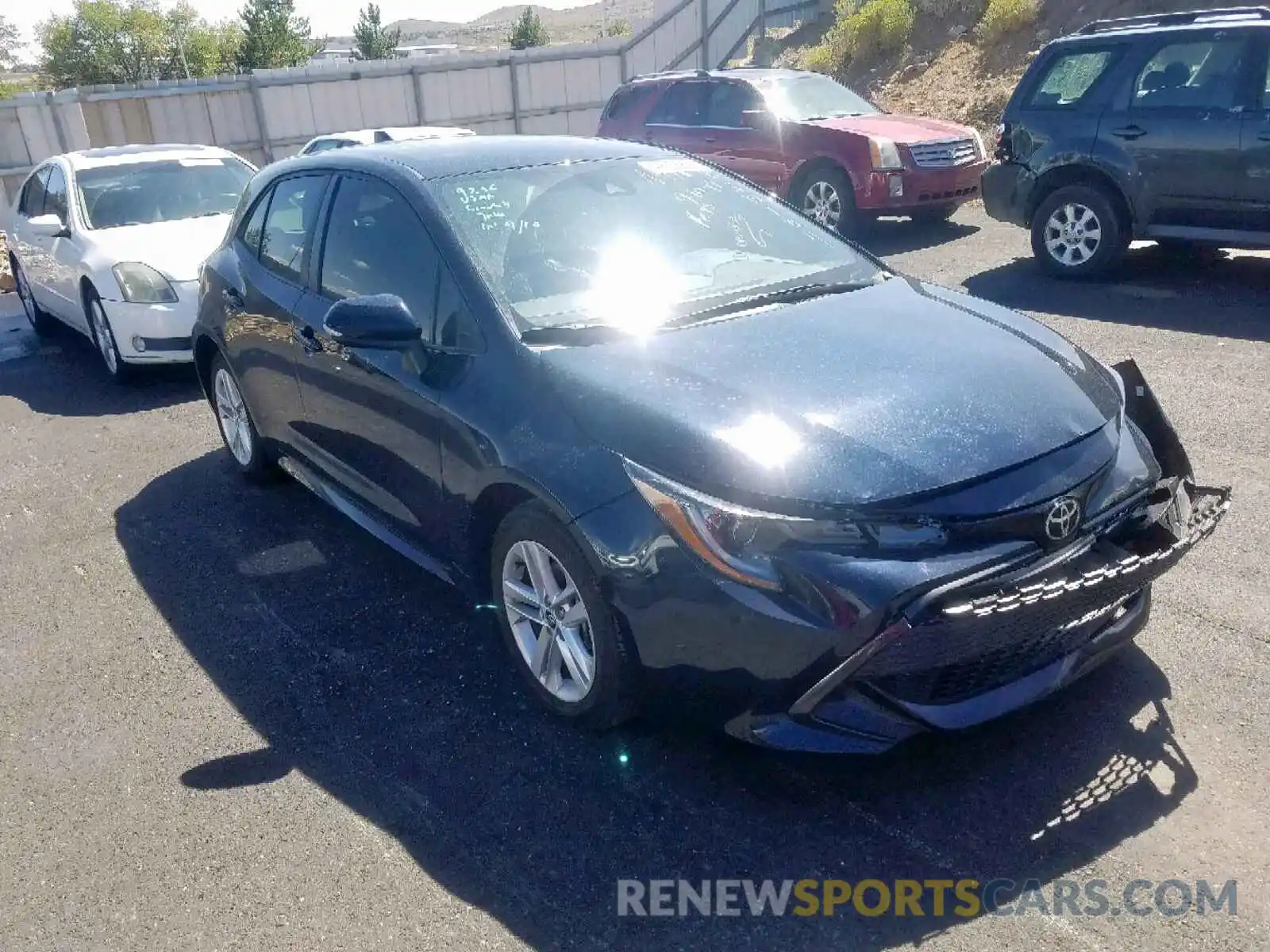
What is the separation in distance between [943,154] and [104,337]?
25.8ft

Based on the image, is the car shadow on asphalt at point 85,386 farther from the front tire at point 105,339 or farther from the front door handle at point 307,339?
the front door handle at point 307,339

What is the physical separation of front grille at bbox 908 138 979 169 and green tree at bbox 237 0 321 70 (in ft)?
138

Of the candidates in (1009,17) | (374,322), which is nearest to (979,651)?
(374,322)

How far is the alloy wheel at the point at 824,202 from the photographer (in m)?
11.1

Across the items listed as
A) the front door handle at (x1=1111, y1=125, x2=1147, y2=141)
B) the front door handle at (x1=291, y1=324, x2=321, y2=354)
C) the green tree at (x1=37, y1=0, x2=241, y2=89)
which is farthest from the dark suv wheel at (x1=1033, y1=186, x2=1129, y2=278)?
the green tree at (x1=37, y1=0, x2=241, y2=89)

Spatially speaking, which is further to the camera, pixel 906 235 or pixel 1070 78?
pixel 906 235

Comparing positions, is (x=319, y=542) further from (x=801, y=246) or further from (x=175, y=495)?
(x=801, y=246)

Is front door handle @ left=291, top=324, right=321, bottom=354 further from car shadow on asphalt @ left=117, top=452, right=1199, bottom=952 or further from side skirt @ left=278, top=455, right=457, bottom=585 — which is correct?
car shadow on asphalt @ left=117, top=452, right=1199, bottom=952

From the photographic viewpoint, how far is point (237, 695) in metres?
3.82

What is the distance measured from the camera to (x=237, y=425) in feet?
18.8

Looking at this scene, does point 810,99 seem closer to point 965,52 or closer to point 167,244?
point 167,244

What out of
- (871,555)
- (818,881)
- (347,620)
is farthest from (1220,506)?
(347,620)

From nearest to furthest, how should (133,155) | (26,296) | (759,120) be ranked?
(133,155) → (26,296) → (759,120)

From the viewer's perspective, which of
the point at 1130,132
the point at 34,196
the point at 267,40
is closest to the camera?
the point at 1130,132
